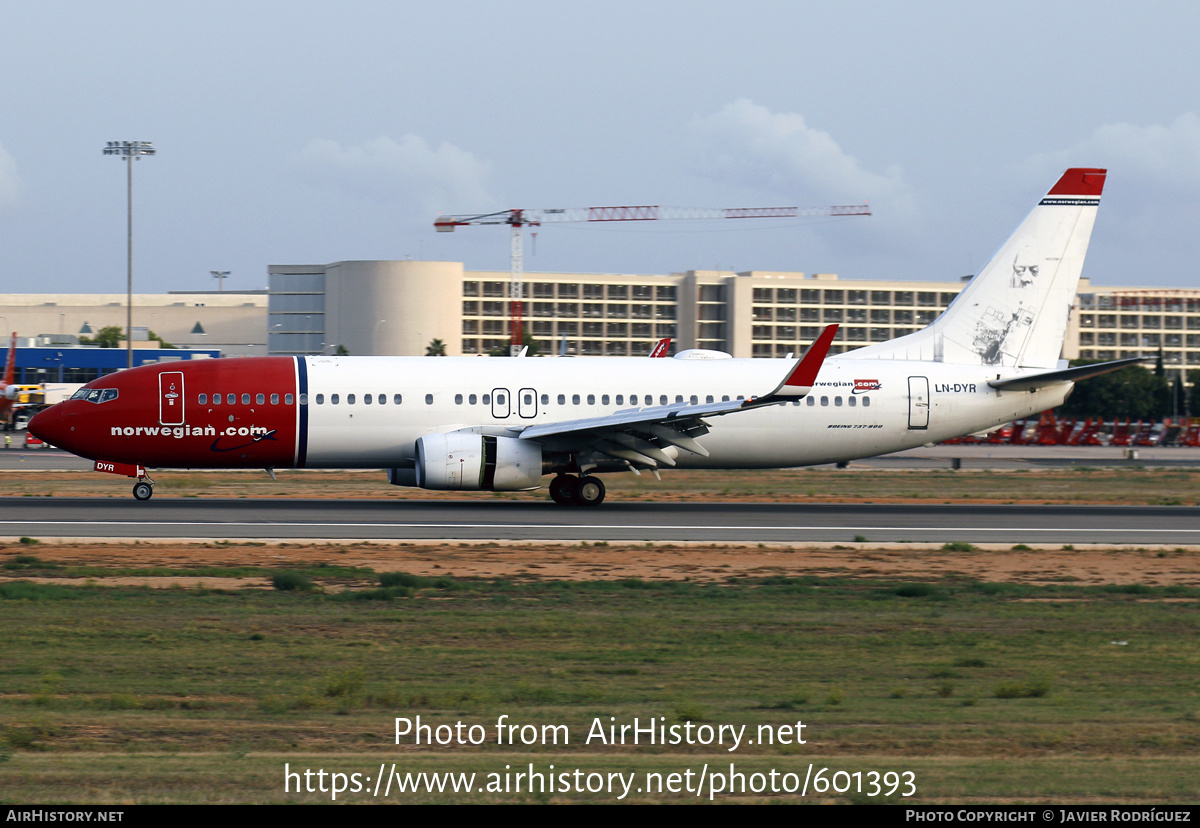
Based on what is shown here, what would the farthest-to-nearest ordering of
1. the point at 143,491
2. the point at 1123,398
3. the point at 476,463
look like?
→ the point at 1123,398
the point at 143,491
the point at 476,463

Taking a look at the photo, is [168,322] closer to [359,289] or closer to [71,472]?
[359,289]

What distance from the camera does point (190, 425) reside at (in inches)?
1148

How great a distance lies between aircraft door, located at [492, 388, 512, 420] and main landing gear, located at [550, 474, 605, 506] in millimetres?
2266

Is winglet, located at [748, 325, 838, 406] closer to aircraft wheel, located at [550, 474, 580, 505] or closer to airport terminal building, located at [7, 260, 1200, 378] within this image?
aircraft wheel, located at [550, 474, 580, 505]

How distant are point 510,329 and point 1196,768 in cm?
16629

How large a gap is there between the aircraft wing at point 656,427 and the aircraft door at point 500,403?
2.43 ft

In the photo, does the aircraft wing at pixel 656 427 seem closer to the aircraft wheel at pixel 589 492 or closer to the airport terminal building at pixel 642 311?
the aircraft wheel at pixel 589 492

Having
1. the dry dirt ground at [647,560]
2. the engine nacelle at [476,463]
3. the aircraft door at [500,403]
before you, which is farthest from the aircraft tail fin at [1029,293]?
the dry dirt ground at [647,560]

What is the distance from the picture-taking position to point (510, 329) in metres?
173

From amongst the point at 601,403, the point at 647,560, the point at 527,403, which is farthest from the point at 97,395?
the point at 647,560

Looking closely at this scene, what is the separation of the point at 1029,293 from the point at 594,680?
85.2 feet

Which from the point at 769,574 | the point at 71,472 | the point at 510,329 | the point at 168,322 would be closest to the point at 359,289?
A: the point at 510,329

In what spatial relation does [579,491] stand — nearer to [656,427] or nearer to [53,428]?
[656,427]

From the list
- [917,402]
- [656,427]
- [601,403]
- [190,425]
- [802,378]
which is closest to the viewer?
[802,378]
